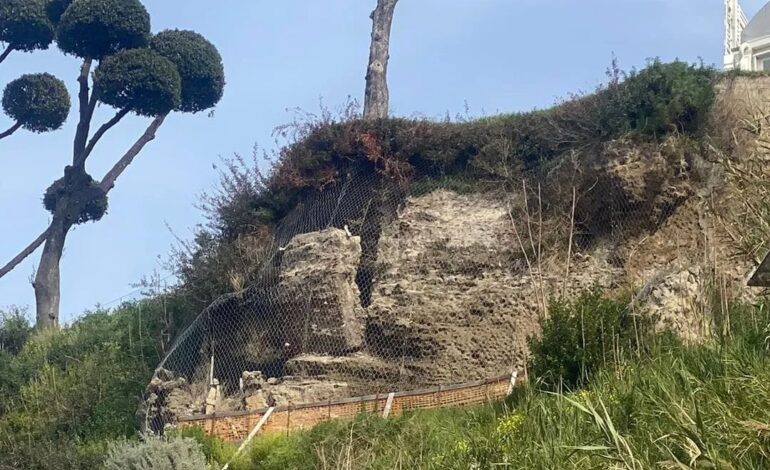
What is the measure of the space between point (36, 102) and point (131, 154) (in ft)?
7.97

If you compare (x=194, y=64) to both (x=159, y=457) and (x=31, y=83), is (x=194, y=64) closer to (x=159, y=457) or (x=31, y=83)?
(x=31, y=83)

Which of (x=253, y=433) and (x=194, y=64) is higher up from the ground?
(x=194, y=64)

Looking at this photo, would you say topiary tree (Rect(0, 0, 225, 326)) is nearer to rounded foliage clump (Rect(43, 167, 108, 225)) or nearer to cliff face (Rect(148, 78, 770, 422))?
rounded foliage clump (Rect(43, 167, 108, 225))

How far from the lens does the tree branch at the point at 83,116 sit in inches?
1072

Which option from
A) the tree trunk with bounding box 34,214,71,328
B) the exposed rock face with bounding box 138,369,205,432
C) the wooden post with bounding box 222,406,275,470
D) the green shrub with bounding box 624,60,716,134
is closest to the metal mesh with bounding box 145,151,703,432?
the exposed rock face with bounding box 138,369,205,432

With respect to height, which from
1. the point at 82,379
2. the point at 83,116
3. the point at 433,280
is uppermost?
the point at 83,116

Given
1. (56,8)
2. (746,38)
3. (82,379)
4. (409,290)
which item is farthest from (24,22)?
(746,38)

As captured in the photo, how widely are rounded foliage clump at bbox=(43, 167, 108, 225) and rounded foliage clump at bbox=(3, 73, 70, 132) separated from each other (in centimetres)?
170

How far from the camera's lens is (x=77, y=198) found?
1053 inches

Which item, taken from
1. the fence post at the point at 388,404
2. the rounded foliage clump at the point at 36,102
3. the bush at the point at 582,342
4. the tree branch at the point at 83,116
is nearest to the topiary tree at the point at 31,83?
the rounded foliage clump at the point at 36,102

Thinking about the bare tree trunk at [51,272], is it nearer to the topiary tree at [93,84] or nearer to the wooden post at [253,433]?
the topiary tree at [93,84]

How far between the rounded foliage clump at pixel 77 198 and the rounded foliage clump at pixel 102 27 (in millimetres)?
2637

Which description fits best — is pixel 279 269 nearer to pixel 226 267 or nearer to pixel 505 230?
pixel 226 267

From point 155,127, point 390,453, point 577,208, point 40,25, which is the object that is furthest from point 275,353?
point 40,25
